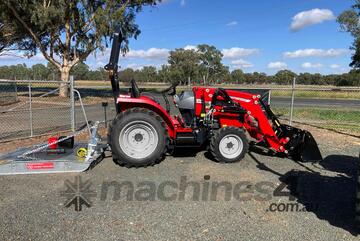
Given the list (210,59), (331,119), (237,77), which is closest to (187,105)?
(331,119)

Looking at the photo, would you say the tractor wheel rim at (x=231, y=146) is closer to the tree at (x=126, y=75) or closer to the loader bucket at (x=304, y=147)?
the loader bucket at (x=304, y=147)

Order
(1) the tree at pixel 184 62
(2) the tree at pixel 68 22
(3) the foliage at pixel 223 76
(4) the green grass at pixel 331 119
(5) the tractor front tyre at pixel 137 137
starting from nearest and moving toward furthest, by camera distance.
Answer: (5) the tractor front tyre at pixel 137 137 < (4) the green grass at pixel 331 119 < (2) the tree at pixel 68 22 < (3) the foliage at pixel 223 76 < (1) the tree at pixel 184 62

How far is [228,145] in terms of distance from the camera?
6.72 m

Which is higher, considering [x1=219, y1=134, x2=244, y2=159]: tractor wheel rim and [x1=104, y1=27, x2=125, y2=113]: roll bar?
[x1=104, y1=27, x2=125, y2=113]: roll bar

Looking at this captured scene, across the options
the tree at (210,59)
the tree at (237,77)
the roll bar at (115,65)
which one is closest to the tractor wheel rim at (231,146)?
the roll bar at (115,65)

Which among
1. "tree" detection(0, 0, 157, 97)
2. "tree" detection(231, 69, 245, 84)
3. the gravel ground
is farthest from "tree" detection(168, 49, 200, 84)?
the gravel ground

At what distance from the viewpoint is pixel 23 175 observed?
230 inches

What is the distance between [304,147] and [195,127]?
2209 millimetres

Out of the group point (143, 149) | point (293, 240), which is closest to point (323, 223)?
point (293, 240)

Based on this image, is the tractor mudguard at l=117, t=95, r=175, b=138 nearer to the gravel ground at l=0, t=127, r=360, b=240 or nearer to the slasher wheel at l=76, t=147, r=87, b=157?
the gravel ground at l=0, t=127, r=360, b=240

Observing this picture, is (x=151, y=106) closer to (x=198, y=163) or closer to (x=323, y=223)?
(x=198, y=163)

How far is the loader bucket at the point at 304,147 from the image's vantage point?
274 inches

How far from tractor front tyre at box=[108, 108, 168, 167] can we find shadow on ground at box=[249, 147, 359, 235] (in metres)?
1.97

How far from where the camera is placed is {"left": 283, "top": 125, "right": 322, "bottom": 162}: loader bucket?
6.95 meters
